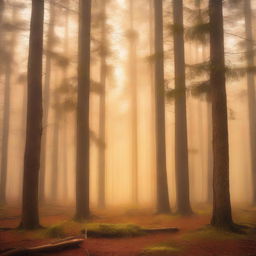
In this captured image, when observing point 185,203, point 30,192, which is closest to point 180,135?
point 185,203

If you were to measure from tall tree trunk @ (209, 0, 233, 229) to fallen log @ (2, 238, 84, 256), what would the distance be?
504 centimetres

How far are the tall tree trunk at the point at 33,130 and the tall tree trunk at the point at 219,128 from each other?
6.74 meters

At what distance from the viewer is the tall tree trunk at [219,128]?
33.8ft

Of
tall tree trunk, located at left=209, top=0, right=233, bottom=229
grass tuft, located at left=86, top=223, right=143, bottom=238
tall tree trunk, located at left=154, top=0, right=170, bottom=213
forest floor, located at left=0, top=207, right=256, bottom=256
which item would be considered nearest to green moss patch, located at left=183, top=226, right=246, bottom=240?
forest floor, located at left=0, top=207, right=256, bottom=256

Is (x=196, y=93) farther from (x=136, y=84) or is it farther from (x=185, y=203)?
(x=136, y=84)

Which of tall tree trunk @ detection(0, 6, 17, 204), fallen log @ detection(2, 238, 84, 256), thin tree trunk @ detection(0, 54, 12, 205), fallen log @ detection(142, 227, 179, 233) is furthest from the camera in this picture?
thin tree trunk @ detection(0, 54, 12, 205)

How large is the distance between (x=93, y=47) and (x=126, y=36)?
233 cm

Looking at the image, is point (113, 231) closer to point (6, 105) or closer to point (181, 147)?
point (181, 147)

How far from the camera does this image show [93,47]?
15625 mm

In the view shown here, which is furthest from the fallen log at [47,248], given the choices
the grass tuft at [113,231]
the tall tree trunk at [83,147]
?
the tall tree trunk at [83,147]

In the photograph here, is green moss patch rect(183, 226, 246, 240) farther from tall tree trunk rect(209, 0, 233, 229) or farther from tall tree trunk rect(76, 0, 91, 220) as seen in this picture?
tall tree trunk rect(76, 0, 91, 220)

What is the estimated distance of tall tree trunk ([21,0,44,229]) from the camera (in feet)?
36.2

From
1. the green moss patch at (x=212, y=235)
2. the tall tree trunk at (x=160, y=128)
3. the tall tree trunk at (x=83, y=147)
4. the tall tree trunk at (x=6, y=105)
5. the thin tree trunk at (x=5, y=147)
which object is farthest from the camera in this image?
the thin tree trunk at (x=5, y=147)

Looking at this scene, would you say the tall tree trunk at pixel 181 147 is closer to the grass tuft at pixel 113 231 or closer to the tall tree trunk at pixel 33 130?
the grass tuft at pixel 113 231
